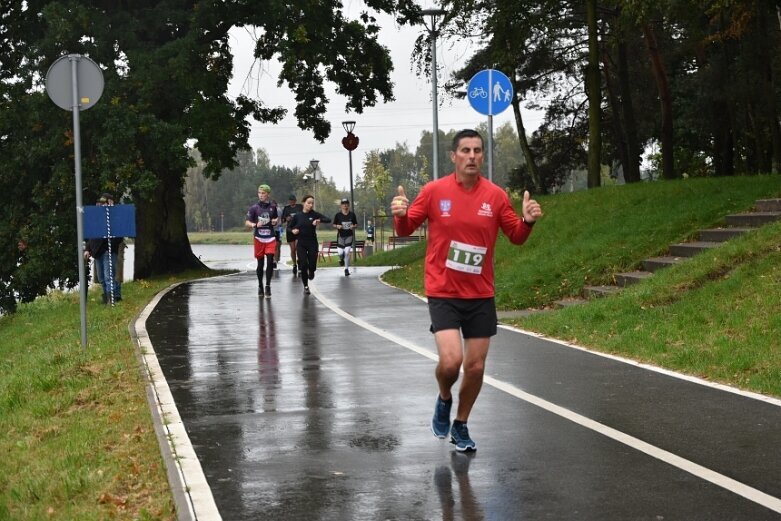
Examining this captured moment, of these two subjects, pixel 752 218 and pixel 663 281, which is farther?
pixel 752 218

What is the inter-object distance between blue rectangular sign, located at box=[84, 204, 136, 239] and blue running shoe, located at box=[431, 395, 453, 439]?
29.9ft

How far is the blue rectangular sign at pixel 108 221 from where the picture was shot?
16.0m

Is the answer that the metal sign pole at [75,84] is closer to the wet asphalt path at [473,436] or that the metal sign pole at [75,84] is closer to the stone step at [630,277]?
the wet asphalt path at [473,436]

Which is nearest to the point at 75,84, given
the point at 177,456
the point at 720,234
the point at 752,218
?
the point at 177,456

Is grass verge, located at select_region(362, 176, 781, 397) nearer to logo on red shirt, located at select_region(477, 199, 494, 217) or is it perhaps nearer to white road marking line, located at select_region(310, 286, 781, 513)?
white road marking line, located at select_region(310, 286, 781, 513)

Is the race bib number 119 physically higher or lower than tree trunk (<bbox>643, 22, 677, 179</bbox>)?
lower

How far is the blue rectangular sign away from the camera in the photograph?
52.4 feet

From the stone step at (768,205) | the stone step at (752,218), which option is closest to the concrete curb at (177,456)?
the stone step at (752,218)

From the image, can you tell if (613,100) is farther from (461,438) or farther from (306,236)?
(461,438)

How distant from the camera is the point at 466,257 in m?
7.31

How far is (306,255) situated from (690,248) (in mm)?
8024

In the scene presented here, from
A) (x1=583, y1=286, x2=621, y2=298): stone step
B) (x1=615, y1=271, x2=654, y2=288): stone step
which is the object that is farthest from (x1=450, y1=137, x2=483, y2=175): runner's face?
(x1=615, y1=271, x2=654, y2=288): stone step

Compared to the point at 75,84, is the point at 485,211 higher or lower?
lower

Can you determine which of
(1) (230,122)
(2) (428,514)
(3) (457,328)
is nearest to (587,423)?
(3) (457,328)
